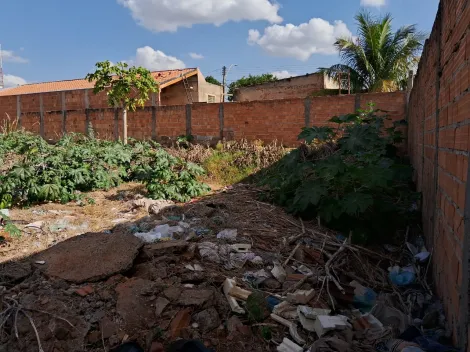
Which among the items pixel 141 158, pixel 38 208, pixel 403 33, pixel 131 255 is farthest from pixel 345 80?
pixel 131 255

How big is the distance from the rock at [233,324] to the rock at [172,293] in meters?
0.40

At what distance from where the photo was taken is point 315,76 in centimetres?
1872

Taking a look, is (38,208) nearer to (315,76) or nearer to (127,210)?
(127,210)

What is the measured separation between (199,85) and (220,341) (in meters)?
19.2

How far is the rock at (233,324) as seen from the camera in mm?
2305

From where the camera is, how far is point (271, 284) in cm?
287

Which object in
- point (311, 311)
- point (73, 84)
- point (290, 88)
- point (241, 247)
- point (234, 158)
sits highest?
point (73, 84)

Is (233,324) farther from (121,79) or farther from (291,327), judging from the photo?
(121,79)

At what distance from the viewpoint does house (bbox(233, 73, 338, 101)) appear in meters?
18.7

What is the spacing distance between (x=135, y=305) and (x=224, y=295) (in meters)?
0.61

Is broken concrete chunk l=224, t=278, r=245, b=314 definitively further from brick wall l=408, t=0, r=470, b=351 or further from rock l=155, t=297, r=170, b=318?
brick wall l=408, t=0, r=470, b=351

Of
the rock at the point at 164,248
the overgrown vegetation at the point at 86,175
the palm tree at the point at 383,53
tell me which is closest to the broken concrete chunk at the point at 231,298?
the rock at the point at 164,248

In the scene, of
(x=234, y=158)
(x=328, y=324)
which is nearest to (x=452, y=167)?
(x=328, y=324)

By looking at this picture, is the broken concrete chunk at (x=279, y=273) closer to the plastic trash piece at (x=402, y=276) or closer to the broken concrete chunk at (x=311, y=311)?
the broken concrete chunk at (x=311, y=311)
